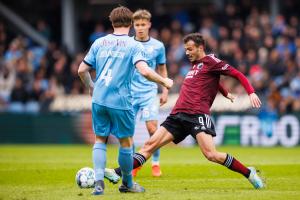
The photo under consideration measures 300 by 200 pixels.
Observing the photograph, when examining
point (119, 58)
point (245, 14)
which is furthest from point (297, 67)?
point (119, 58)

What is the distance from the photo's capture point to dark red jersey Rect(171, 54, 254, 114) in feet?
38.7

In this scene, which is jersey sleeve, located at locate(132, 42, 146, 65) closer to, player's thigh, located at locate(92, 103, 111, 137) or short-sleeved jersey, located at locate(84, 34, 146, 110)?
short-sleeved jersey, located at locate(84, 34, 146, 110)

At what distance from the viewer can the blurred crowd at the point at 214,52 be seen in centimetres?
2472

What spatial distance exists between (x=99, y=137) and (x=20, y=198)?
1.31 meters

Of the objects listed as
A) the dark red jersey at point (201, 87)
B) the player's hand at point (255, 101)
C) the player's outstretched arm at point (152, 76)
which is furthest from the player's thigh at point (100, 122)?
the player's hand at point (255, 101)

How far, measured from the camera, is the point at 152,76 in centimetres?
1023

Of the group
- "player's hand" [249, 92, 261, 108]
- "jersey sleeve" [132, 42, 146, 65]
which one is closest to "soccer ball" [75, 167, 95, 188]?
"jersey sleeve" [132, 42, 146, 65]

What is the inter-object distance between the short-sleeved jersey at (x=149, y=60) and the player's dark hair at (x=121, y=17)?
3959mm

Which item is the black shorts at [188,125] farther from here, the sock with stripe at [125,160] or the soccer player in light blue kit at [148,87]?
the soccer player in light blue kit at [148,87]

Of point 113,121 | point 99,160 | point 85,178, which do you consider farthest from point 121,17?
point 85,178

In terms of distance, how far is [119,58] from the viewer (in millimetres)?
10508

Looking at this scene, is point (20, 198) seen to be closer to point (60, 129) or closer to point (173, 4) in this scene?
point (60, 129)

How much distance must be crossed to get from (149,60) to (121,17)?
4.09 metres

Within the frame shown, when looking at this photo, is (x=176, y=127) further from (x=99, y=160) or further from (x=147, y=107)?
(x=147, y=107)
